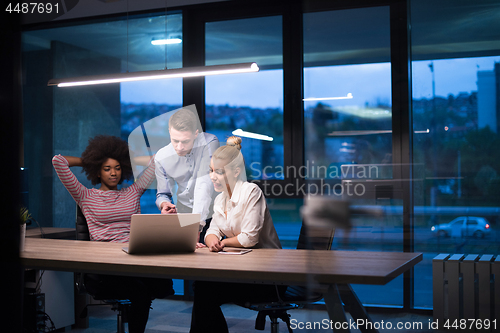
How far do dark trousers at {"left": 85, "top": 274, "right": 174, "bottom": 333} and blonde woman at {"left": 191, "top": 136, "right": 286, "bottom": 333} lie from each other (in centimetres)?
42

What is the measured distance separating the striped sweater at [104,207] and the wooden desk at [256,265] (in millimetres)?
538

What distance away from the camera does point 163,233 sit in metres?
2.18

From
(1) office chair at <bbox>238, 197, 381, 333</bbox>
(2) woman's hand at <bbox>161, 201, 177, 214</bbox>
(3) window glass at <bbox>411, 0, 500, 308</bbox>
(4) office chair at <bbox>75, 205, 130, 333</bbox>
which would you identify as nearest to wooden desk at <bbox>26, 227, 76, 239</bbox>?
(4) office chair at <bbox>75, 205, 130, 333</bbox>

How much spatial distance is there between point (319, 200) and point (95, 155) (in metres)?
1.97

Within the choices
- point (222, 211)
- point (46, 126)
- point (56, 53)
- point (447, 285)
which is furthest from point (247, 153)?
point (56, 53)

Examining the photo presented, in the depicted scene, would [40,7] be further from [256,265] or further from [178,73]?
[178,73]

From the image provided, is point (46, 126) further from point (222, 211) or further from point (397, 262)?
point (397, 262)

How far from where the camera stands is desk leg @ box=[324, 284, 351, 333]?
1.52 meters

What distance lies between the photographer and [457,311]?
1.66 metres

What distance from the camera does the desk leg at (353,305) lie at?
1.53m

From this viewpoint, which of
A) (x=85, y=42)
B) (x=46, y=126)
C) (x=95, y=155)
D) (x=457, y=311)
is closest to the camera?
(x=457, y=311)

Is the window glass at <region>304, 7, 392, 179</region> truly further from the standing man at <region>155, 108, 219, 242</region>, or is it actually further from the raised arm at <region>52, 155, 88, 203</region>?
the raised arm at <region>52, 155, 88, 203</region>

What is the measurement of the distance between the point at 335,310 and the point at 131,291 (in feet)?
4.61

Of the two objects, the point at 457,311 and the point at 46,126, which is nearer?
the point at 457,311
